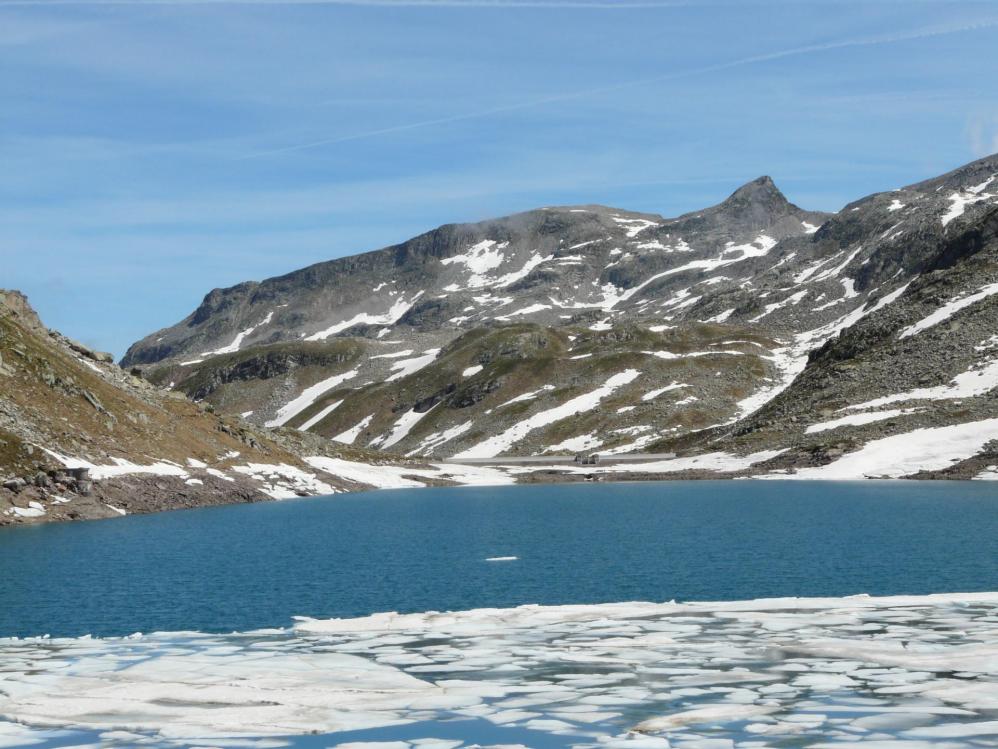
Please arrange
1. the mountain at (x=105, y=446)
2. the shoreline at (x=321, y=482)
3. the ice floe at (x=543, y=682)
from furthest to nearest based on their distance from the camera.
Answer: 1. the shoreline at (x=321, y=482)
2. the mountain at (x=105, y=446)
3. the ice floe at (x=543, y=682)

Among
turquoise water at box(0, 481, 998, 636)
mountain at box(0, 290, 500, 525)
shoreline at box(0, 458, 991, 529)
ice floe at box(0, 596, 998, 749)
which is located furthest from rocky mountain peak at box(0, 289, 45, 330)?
ice floe at box(0, 596, 998, 749)

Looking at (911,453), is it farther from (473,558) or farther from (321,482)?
(473,558)

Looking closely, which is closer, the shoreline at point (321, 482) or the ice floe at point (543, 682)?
the ice floe at point (543, 682)

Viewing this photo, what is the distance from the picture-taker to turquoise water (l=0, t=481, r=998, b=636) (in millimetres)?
46844

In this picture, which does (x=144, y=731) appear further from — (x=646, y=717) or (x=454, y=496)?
(x=454, y=496)

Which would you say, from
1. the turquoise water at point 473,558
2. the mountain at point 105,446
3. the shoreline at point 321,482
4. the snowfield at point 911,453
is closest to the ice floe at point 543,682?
the turquoise water at point 473,558

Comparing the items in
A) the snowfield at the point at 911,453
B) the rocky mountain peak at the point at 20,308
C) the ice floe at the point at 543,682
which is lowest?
the snowfield at the point at 911,453

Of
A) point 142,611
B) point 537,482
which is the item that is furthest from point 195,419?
point 142,611

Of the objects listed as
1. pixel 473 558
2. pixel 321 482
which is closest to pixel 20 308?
pixel 321 482

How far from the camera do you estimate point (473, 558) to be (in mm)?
64062

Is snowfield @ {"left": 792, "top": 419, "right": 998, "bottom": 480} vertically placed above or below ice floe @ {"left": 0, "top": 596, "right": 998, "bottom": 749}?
below

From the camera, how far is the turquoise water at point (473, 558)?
46.8 meters

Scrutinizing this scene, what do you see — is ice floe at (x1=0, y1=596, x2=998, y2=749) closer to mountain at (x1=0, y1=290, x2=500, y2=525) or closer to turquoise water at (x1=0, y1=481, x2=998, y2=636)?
turquoise water at (x1=0, y1=481, x2=998, y2=636)

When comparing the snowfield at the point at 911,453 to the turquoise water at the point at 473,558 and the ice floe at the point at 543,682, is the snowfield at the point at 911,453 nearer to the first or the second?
the turquoise water at the point at 473,558
